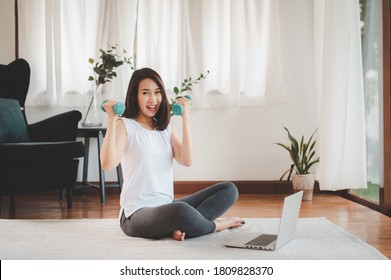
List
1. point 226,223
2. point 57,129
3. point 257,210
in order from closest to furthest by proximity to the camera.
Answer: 1. point 226,223
2. point 257,210
3. point 57,129

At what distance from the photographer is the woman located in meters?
1.98

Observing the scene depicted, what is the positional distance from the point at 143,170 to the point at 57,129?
133cm

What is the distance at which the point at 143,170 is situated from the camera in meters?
2.06

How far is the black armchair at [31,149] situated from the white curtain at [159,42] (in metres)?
0.35

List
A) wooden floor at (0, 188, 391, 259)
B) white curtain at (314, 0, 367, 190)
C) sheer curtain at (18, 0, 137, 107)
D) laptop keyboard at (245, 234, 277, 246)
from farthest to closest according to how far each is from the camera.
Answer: sheer curtain at (18, 0, 137, 107)
white curtain at (314, 0, 367, 190)
wooden floor at (0, 188, 391, 259)
laptop keyboard at (245, 234, 277, 246)

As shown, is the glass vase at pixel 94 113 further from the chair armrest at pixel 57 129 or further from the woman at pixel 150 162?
the woman at pixel 150 162

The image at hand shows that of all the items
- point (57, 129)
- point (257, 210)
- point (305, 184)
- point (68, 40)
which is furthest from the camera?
point (68, 40)

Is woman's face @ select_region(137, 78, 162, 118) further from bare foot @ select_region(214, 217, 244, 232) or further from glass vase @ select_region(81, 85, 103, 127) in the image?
glass vase @ select_region(81, 85, 103, 127)

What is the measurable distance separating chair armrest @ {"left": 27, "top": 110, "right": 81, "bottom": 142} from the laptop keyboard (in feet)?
5.19

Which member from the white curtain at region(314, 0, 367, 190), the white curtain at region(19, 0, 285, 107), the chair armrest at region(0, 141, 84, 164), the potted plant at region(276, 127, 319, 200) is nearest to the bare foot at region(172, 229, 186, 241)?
the chair armrest at region(0, 141, 84, 164)

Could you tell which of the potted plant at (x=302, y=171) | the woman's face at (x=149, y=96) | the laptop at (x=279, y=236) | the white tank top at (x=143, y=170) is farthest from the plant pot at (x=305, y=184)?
the woman's face at (x=149, y=96)

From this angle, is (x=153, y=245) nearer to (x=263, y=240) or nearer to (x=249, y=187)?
(x=263, y=240)

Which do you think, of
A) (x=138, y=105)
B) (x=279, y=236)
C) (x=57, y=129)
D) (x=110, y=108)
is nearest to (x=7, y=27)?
(x=57, y=129)

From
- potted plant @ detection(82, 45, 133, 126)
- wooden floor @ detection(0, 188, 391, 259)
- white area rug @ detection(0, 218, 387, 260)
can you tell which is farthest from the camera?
potted plant @ detection(82, 45, 133, 126)
